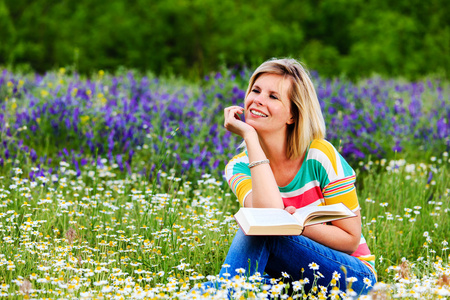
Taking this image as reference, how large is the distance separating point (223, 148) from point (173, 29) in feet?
29.6

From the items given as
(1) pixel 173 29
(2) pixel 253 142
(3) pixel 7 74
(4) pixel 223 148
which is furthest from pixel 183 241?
(1) pixel 173 29

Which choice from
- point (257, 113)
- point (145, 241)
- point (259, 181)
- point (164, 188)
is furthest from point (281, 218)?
point (164, 188)

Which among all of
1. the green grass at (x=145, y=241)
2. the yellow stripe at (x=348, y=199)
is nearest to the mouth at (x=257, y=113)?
the yellow stripe at (x=348, y=199)

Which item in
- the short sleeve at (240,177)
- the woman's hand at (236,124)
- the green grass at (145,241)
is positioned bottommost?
the green grass at (145,241)

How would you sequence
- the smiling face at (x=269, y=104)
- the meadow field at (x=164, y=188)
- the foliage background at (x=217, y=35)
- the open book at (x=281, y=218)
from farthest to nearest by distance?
the foliage background at (x=217, y=35)
the smiling face at (x=269, y=104)
the meadow field at (x=164, y=188)
the open book at (x=281, y=218)

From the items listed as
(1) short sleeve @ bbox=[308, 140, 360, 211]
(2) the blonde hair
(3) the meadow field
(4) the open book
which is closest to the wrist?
(2) the blonde hair

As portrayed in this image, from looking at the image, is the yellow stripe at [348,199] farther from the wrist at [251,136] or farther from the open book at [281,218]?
the wrist at [251,136]

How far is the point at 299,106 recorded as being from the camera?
3201 mm

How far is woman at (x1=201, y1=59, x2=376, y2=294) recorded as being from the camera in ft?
9.57

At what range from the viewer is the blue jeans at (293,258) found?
2.84m

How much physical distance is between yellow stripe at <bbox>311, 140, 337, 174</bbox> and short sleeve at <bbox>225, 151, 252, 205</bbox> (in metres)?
0.44

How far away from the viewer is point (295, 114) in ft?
10.7

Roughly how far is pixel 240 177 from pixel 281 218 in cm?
71

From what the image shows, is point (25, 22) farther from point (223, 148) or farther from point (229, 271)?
→ point (229, 271)
